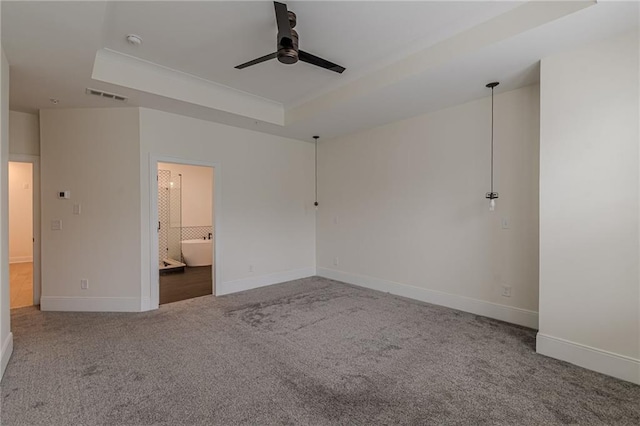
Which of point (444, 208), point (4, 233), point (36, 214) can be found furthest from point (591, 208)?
point (36, 214)

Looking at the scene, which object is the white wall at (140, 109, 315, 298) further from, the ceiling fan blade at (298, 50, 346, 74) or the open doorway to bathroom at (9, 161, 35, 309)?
the open doorway to bathroom at (9, 161, 35, 309)

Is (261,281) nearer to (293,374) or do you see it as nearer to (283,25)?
(293,374)

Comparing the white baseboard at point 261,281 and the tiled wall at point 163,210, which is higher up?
the tiled wall at point 163,210

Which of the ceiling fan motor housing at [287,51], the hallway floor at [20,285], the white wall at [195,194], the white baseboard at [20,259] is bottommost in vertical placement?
the hallway floor at [20,285]

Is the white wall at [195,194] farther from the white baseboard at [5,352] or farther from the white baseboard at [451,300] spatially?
the white baseboard at [5,352]

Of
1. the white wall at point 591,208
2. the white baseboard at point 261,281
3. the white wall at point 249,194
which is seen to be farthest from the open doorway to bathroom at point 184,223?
the white wall at point 591,208

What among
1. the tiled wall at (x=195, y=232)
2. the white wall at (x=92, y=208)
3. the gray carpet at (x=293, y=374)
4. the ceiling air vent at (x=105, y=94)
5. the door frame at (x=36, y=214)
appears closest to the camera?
the gray carpet at (x=293, y=374)

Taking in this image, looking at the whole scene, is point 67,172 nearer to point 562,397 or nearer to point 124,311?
point 124,311

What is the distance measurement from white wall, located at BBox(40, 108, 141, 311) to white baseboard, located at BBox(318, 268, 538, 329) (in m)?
3.32

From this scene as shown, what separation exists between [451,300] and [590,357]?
5.30 ft

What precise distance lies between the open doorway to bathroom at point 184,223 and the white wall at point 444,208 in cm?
307

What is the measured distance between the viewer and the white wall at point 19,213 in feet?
23.6

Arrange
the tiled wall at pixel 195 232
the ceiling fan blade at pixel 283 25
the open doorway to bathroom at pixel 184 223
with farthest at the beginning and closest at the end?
the tiled wall at pixel 195 232, the open doorway to bathroom at pixel 184 223, the ceiling fan blade at pixel 283 25

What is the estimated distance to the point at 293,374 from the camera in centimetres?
242
